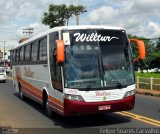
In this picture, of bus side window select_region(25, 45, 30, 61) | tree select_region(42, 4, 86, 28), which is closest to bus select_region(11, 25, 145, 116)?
bus side window select_region(25, 45, 30, 61)

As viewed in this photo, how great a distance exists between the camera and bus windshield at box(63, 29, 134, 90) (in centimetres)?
1077

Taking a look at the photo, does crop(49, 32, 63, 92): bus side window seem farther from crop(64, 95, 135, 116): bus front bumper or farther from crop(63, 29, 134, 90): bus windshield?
crop(64, 95, 135, 116): bus front bumper

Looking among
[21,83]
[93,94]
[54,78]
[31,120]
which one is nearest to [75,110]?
[93,94]

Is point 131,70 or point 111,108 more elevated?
point 131,70

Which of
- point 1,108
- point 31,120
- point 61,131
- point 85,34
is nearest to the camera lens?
point 61,131

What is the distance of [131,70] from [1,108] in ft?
23.0

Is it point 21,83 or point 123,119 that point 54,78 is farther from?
point 21,83

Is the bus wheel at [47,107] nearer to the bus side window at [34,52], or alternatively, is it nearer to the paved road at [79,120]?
the paved road at [79,120]

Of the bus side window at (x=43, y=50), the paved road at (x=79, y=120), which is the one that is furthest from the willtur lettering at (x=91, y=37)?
the paved road at (x=79, y=120)

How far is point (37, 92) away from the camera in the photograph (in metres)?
14.8

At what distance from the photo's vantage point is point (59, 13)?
4959 cm

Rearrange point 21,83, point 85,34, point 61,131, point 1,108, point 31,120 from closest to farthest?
point 61,131, point 85,34, point 31,120, point 1,108, point 21,83

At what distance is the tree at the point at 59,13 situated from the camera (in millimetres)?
48688

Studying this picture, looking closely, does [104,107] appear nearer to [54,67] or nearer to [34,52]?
[54,67]
